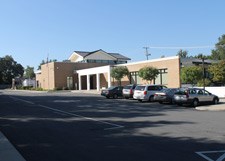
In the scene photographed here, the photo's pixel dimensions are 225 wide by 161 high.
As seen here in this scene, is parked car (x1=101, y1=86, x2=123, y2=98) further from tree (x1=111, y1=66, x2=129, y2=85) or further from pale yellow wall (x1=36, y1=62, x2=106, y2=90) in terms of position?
pale yellow wall (x1=36, y1=62, x2=106, y2=90)

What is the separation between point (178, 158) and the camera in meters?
8.20

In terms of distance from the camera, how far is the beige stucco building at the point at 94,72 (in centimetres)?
4784

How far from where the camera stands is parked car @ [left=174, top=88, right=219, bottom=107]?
26.4 metres

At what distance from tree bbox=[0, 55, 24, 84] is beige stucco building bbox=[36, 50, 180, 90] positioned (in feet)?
216

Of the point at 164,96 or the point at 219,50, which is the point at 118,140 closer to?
the point at 164,96

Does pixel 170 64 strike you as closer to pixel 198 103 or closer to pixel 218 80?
pixel 218 80

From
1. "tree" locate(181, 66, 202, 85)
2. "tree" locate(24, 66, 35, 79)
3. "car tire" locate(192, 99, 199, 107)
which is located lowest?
"car tire" locate(192, 99, 199, 107)

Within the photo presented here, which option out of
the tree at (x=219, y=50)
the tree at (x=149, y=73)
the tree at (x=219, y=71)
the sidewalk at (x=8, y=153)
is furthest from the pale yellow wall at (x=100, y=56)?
the sidewalk at (x=8, y=153)

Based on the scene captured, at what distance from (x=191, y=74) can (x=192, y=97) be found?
62.9 ft

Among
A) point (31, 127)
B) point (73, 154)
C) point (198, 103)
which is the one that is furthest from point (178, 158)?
point (198, 103)

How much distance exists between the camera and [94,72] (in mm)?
67875

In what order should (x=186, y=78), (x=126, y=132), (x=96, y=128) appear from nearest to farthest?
(x=126, y=132) < (x=96, y=128) < (x=186, y=78)

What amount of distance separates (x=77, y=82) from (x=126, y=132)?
218 ft

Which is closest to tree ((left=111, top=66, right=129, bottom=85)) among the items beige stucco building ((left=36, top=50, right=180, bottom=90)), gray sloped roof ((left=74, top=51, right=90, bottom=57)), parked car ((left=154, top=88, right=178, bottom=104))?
beige stucco building ((left=36, top=50, right=180, bottom=90))
